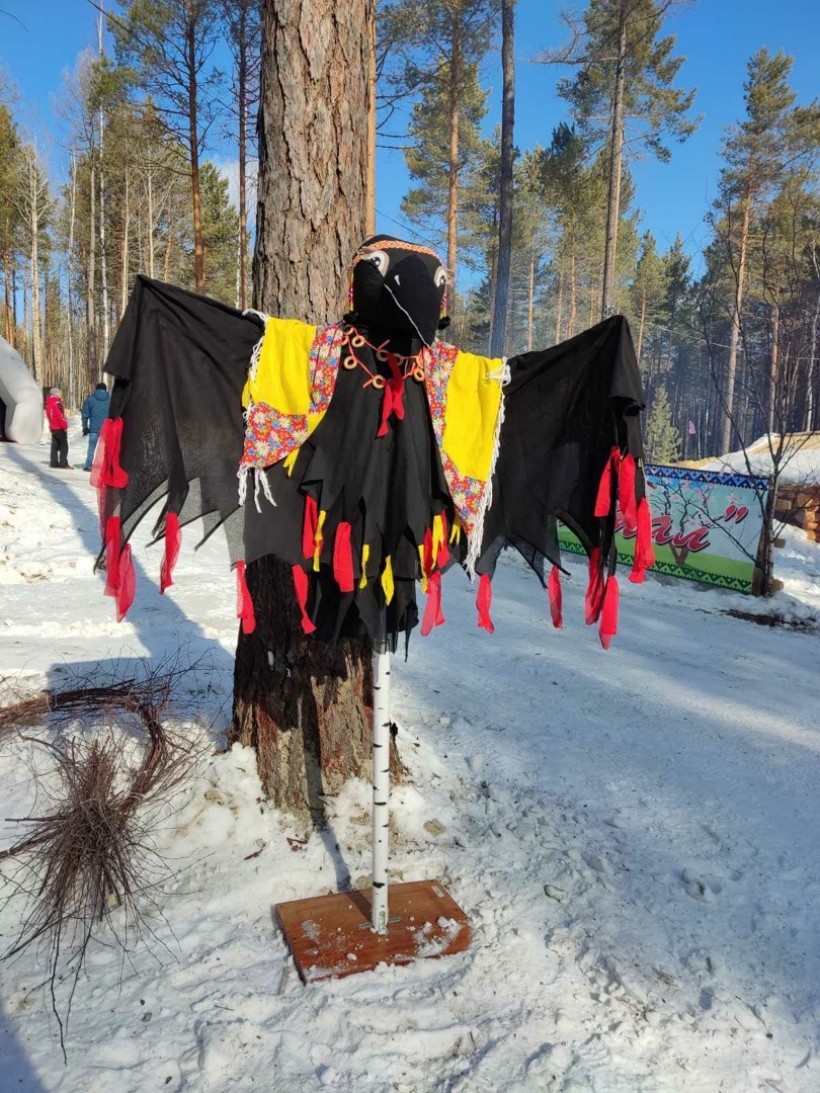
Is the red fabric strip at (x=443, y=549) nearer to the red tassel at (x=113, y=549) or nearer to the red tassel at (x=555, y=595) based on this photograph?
the red tassel at (x=555, y=595)

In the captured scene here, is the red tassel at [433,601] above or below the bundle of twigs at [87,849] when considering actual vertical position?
above

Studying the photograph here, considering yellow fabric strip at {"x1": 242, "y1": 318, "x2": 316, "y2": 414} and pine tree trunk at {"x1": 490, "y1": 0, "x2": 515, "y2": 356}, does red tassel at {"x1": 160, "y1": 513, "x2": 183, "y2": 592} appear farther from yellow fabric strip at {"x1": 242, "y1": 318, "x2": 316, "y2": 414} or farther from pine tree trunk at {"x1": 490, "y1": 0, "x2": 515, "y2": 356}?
pine tree trunk at {"x1": 490, "y1": 0, "x2": 515, "y2": 356}

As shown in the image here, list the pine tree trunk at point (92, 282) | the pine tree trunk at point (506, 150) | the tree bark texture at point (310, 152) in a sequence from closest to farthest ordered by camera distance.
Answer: the tree bark texture at point (310, 152) → the pine tree trunk at point (506, 150) → the pine tree trunk at point (92, 282)

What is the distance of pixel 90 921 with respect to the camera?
2113 millimetres

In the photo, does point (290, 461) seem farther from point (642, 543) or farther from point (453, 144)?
point (453, 144)

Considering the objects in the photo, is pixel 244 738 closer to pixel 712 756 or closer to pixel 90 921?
pixel 90 921

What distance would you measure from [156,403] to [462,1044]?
1.91 metres

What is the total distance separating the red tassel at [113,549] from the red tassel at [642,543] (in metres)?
1.48

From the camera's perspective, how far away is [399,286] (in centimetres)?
182

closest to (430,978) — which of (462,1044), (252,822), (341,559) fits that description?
(462,1044)

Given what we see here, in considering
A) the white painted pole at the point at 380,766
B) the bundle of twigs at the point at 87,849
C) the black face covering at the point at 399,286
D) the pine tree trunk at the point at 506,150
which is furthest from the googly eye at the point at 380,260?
the pine tree trunk at the point at 506,150

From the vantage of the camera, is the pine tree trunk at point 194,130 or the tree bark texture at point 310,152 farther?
the pine tree trunk at point 194,130

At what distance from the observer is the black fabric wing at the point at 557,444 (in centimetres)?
205

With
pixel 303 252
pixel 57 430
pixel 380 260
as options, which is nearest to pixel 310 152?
pixel 303 252
